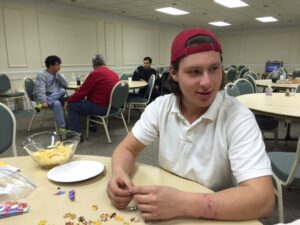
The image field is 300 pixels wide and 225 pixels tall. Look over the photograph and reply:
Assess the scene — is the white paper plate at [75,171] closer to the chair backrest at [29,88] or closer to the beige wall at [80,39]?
the chair backrest at [29,88]

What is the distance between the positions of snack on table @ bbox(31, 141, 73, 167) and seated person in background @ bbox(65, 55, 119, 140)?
2.24 meters

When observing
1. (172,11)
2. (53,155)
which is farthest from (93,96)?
(172,11)

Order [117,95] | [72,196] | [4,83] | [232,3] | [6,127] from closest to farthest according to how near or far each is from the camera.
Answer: [72,196] < [6,127] < [117,95] < [4,83] < [232,3]

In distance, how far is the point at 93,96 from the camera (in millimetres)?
3338

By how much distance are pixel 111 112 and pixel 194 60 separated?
271 cm

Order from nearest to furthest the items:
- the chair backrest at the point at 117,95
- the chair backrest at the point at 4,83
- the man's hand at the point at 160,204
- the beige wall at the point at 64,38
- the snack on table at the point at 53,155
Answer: the man's hand at the point at 160,204, the snack on table at the point at 53,155, the chair backrest at the point at 117,95, the chair backrest at the point at 4,83, the beige wall at the point at 64,38

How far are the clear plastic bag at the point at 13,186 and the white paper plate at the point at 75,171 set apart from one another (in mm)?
78

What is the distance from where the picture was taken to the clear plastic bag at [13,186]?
2.71 ft

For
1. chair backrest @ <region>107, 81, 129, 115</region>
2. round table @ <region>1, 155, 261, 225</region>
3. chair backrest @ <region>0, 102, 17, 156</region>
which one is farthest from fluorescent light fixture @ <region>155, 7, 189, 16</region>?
round table @ <region>1, 155, 261, 225</region>

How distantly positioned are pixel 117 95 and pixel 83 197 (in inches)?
100.0

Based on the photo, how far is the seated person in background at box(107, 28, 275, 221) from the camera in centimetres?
69

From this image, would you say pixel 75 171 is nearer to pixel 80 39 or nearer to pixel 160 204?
pixel 160 204

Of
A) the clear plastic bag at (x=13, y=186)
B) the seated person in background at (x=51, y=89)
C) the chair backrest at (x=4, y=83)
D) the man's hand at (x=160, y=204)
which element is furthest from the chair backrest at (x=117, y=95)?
the chair backrest at (x=4, y=83)

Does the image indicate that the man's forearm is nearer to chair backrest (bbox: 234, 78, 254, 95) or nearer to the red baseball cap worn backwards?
the red baseball cap worn backwards
